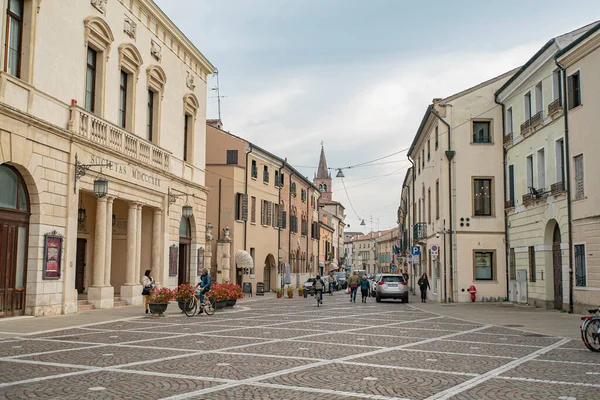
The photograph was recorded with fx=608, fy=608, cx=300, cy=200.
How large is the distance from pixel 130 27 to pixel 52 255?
34.6 feet

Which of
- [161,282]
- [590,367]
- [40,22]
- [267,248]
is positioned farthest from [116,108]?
[267,248]

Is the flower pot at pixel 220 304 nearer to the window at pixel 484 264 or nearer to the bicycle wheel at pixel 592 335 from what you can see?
the window at pixel 484 264

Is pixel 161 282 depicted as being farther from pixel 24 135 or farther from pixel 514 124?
pixel 514 124

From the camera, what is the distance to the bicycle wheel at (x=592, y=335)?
12.1 meters

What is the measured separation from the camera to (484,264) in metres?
31.2

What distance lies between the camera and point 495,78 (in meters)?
31.5

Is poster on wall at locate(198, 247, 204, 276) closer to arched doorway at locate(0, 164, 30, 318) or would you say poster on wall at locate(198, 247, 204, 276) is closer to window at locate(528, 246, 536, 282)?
arched doorway at locate(0, 164, 30, 318)

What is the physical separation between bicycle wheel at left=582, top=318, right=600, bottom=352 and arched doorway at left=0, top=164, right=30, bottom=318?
48.3ft

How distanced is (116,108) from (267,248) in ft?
82.7

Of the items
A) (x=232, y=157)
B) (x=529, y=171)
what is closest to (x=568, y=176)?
(x=529, y=171)

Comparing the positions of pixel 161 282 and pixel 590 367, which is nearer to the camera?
pixel 590 367

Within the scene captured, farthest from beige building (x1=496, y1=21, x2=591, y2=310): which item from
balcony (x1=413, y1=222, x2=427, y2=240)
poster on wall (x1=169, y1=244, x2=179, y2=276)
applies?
poster on wall (x1=169, y1=244, x2=179, y2=276)

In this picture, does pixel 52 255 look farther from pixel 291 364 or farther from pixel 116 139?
pixel 291 364

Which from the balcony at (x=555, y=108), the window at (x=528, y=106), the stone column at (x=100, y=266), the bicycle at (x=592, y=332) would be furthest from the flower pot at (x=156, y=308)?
the window at (x=528, y=106)
